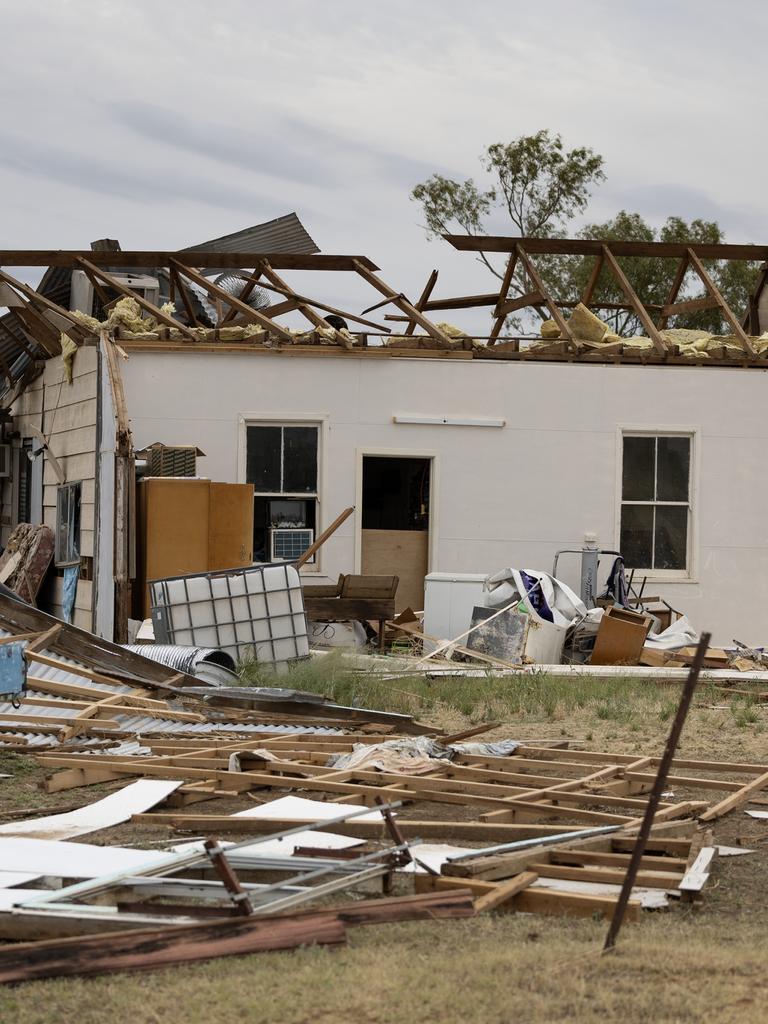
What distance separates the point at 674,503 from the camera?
612 inches

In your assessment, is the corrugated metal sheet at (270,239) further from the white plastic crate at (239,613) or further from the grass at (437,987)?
the grass at (437,987)

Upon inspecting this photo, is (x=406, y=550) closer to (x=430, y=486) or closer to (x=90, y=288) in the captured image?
(x=430, y=486)

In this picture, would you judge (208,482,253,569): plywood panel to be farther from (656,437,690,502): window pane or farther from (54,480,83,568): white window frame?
(656,437,690,502): window pane

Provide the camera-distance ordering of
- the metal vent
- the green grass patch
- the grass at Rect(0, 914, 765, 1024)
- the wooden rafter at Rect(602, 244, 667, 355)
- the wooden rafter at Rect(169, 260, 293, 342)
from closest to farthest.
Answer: the grass at Rect(0, 914, 765, 1024)
the green grass patch
the metal vent
the wooden rafter at Rect(169, 260, 293, 342)
the wooden rafter at Rect(602, 244, 667, 355)

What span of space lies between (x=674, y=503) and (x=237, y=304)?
17.9 feet

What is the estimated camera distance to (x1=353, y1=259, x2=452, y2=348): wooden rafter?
15297 millimetres

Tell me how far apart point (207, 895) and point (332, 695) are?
6830mm

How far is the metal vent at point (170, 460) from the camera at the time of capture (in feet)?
47.0

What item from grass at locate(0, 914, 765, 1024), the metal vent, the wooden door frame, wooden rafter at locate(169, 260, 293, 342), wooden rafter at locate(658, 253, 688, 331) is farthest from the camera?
wooden rafter at locate(658, 253, 688, 331)

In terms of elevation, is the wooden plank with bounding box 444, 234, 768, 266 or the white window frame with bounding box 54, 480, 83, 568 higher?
the wooden plank with bounding box 444, 234, 768, 266

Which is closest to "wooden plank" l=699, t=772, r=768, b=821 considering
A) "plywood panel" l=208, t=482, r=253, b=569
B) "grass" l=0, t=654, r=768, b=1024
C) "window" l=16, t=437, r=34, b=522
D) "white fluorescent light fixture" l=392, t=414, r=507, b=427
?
"grass" l=0, t=654, r=768, b=1024

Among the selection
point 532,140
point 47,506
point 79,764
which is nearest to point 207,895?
point 79,764

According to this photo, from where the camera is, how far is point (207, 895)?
4887mm

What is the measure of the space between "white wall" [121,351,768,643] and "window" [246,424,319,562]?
0.71 feet
